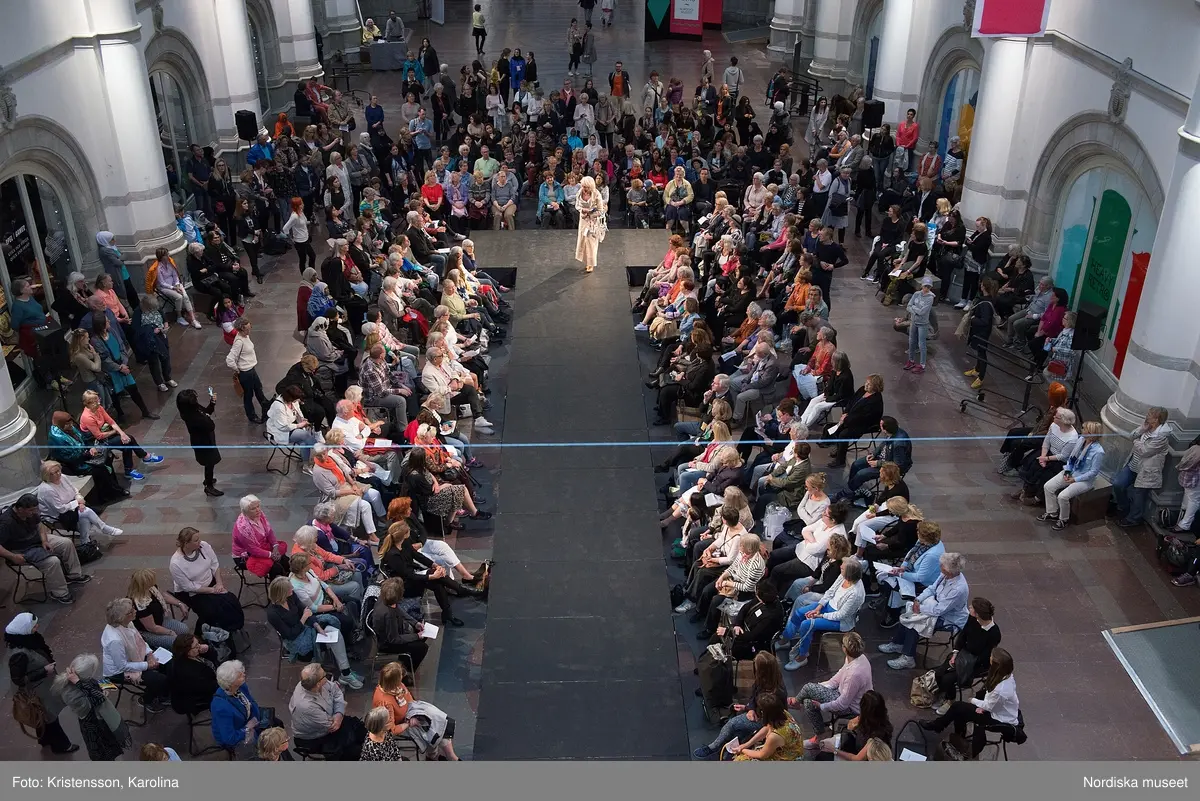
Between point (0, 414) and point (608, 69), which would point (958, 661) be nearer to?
point (0, 414)

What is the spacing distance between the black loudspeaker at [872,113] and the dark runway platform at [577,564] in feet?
26.2

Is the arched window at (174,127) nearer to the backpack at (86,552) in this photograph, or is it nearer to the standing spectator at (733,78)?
the backpack at (86,552)

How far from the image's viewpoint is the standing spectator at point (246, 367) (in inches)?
489

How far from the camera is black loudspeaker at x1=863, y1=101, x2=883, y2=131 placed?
21.2 meters

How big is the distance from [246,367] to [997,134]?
11.0 meters

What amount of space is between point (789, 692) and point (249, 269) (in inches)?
474

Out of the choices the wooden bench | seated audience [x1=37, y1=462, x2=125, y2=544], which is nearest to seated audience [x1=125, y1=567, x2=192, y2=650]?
seated audience [x1=37, y1=462, x2=125, y2=544]

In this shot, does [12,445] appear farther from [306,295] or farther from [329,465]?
[306,295]

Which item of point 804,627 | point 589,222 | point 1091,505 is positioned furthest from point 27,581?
point 1091,505

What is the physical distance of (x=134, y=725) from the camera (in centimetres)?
879

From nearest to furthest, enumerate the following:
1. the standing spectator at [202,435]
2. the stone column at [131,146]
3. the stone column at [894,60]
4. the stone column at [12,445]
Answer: the stone column at [12,445], the standing spectator at [202,435], the stone column at [131,146], the stone column at [894,60]

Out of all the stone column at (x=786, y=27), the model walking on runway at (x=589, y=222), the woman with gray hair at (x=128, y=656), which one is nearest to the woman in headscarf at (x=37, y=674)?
the woman with gray hair at (x=128, y=656)

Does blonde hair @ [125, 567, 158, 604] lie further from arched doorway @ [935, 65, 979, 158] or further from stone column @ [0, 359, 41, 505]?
arched doorway @ [935, 65, 979, 158]

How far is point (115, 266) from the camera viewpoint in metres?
14.7
